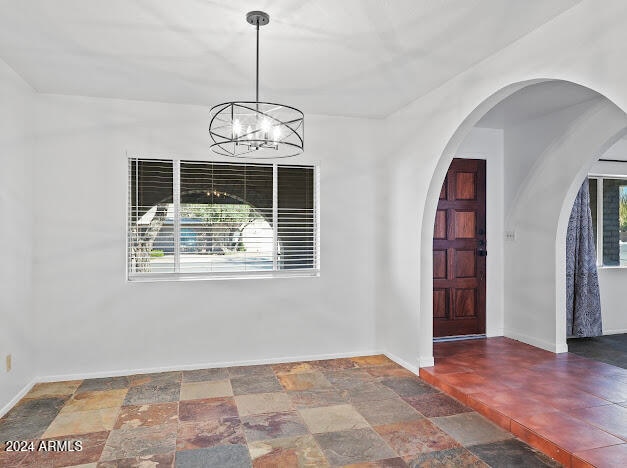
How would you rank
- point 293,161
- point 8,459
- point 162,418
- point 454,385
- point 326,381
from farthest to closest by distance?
point 293,161 → point 326,381 → point 454,385 → point 162,418 → point 8,459

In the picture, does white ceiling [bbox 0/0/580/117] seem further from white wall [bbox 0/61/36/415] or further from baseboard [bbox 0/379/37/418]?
baseboard [bbox 0/379/37/418]

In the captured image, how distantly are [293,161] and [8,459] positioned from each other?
10.8 feet

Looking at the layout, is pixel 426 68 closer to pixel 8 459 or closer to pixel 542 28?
pixel 542 28

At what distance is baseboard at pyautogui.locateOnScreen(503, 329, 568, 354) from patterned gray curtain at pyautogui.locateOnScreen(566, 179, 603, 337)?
561mm

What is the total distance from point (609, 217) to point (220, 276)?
15.6 ft

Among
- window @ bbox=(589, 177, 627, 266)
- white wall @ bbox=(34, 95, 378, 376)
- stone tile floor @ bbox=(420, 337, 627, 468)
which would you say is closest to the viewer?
stone tile floor @ bbox=(420, 337, 627, 468)

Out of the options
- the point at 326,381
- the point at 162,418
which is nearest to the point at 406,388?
the point at 326,381

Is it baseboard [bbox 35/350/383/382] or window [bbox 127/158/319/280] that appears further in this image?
window [bbox 127/158/319/280]

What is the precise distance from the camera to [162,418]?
10.7ft

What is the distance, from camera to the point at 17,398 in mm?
3586

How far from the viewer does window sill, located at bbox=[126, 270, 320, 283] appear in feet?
14.2

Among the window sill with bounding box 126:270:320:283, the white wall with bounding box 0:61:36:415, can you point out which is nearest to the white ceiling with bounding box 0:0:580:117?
the white wall with bounding box 0:61:36:415

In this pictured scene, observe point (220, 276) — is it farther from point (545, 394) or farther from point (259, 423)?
point (545, 394)

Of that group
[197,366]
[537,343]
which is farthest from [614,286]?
[197,366]
